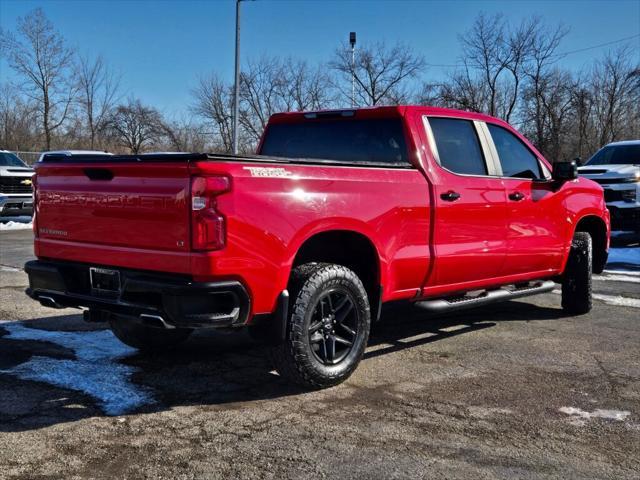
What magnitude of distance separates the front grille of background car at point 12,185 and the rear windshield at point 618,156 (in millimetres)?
14082

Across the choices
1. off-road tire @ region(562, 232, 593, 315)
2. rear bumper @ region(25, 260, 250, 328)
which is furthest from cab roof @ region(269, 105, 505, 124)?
rear bumper @ region(25, 260, 250, 328)

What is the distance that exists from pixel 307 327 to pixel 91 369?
1.68 metres

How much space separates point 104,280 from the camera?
13.4 feet

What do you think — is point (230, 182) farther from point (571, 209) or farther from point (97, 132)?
point (97, 132)

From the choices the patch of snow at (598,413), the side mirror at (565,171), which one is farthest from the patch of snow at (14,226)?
the patch of snow at (598,413)

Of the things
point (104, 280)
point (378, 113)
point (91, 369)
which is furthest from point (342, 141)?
point (91, 369)

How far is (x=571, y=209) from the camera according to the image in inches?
256

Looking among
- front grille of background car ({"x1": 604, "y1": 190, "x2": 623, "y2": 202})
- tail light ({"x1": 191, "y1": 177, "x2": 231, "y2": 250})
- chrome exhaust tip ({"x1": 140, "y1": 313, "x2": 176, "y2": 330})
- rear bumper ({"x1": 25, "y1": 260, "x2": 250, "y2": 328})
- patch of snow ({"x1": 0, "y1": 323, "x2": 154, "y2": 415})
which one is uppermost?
tail light ({"x1": 191, "y1": 177, "x2": 231, "y2": 250})

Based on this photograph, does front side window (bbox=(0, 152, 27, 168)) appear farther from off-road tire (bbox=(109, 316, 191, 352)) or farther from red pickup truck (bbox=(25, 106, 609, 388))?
off-road tire (bbox=(109, 316, 191, 352))

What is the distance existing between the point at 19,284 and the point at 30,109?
28.9m

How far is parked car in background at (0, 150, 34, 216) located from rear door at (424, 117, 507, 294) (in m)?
14.6

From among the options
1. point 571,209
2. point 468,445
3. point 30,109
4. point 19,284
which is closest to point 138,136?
point 30,109

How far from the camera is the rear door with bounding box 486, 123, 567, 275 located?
19.0ft

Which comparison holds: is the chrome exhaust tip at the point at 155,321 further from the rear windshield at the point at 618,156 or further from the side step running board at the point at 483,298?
the rear windshield at the point at 618,156
